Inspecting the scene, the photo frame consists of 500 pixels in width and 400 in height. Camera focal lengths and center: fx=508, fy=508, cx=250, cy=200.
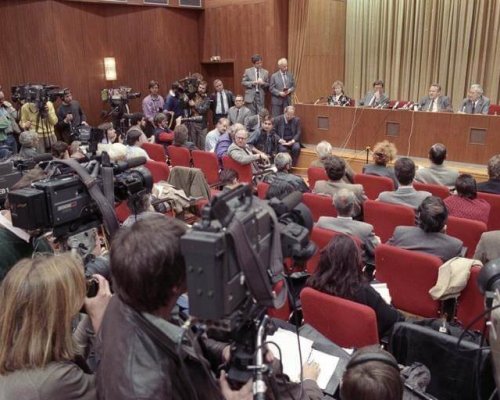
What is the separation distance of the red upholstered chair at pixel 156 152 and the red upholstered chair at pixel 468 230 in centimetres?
395

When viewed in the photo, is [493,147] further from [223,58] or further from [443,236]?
[223,58]

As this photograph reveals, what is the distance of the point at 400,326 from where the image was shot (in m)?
2.18

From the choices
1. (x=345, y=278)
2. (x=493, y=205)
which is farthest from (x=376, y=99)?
(x=345, y=278)

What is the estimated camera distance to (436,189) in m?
4.53

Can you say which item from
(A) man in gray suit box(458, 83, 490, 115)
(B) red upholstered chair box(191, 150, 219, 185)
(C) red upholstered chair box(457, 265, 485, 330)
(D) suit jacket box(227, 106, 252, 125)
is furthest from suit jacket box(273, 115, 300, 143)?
(C) red upholstered chair box(457, 265, 485, 330)

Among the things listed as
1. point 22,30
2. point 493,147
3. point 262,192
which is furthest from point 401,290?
Answer: point 22,30

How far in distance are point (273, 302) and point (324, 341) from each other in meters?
1.05

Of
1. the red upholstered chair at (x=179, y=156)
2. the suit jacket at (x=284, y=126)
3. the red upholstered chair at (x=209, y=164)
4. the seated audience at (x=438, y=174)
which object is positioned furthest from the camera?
Answer: the suit jacket at (x=284, y=126)

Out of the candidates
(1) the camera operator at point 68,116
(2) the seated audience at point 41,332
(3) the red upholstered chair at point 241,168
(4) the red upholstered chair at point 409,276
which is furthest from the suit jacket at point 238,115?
(2) the seated audience at point 41,332

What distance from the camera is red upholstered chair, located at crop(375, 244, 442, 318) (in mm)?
2797

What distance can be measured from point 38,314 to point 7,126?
710 centimetres

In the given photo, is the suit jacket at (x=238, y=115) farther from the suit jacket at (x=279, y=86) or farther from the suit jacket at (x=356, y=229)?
the suit jacket at (x=356, y=229)

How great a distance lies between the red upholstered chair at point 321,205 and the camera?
400cm

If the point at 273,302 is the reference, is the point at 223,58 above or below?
above
